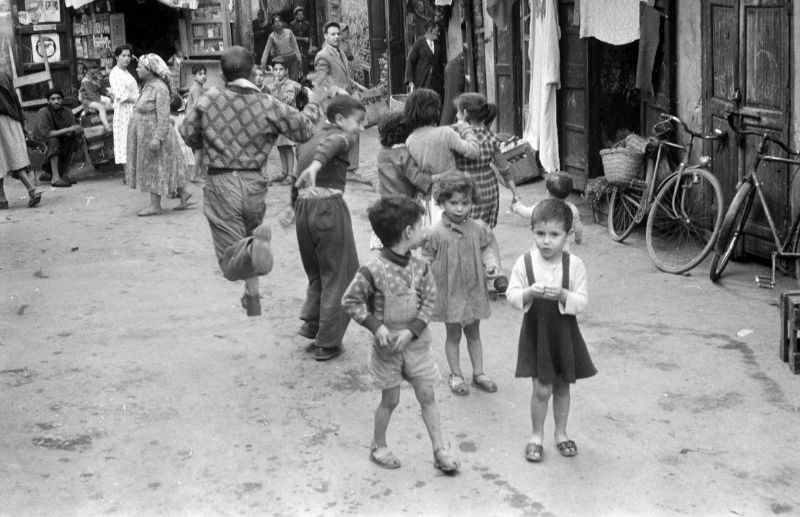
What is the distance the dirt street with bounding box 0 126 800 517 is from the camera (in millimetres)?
5223

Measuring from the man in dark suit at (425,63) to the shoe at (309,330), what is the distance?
33.9 feet

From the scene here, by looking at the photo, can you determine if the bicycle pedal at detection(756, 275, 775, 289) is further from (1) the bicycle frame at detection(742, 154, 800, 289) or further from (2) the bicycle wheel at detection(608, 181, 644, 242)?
(2) the bicycle wheel at detection(608, 181, 644, 242)

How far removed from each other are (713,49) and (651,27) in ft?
3.47

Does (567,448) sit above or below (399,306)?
below

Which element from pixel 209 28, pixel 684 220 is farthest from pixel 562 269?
pixel 209 28

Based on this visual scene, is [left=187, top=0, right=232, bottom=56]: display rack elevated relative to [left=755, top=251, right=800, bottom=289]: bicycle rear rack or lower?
elevated

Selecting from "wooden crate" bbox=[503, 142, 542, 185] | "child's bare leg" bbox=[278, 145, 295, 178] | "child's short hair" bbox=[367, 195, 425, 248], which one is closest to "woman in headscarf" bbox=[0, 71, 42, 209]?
"child's bare leg" bbox=[278, 145, 295, 178]

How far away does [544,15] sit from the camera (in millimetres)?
12469

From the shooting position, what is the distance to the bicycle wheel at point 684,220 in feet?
29.8

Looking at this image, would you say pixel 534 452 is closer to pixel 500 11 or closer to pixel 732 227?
pixel 732 227

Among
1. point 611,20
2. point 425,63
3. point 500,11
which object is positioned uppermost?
point 500,11

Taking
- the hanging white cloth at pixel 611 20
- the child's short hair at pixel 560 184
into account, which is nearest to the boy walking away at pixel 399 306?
the child's short hair at pixel 560 184

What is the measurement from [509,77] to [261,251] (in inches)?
330

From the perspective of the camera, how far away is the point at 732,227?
27.9ft
